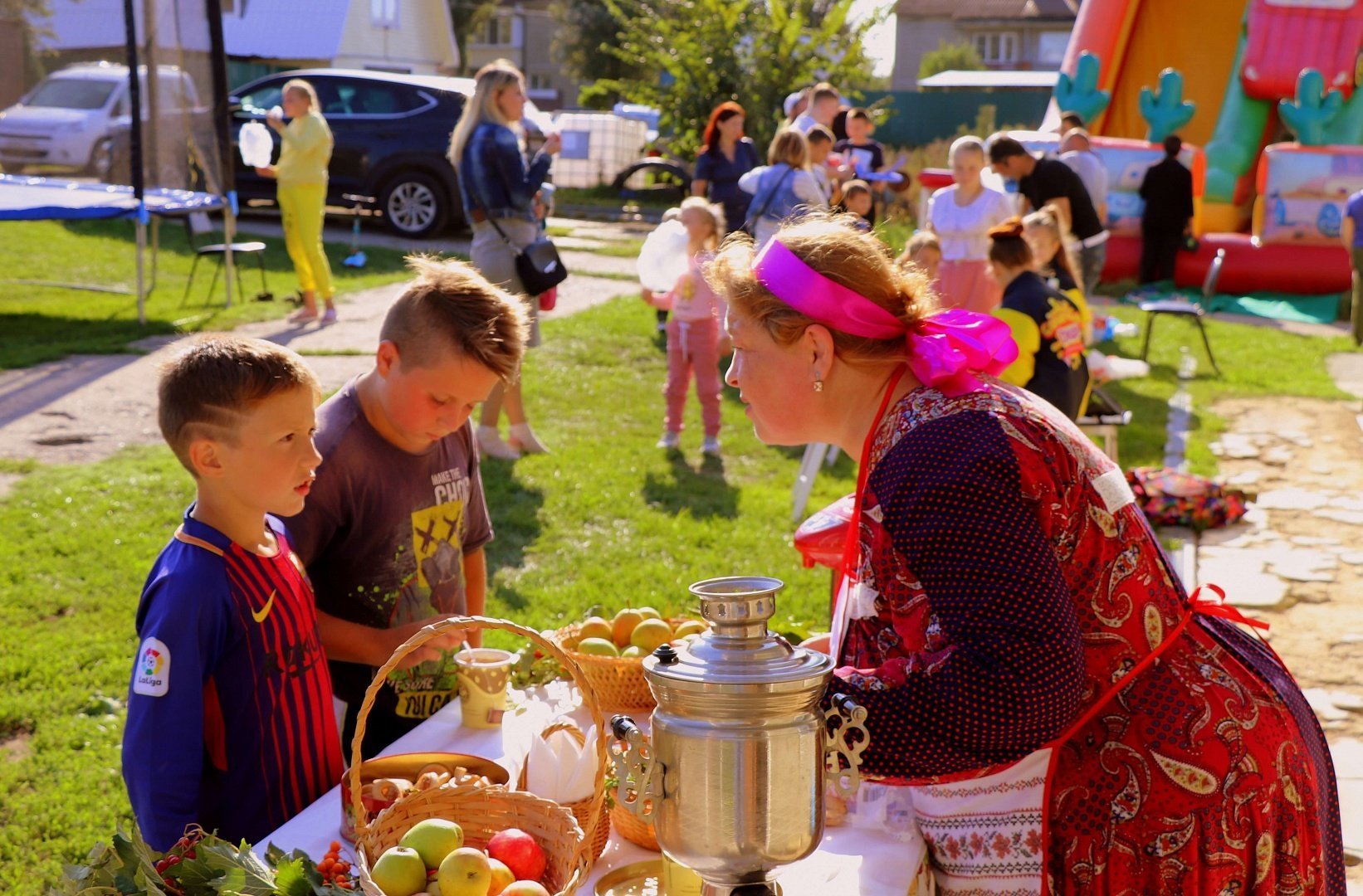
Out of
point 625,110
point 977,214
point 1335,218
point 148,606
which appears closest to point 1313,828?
point 148,606

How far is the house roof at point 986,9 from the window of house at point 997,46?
128cm

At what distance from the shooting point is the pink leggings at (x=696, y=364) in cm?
817

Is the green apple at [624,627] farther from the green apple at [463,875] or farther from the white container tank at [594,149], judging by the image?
the white container tank at [594,149]

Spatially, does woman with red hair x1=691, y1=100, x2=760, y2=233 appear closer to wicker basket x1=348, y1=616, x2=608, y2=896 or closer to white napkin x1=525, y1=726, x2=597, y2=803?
white napkin x1=525, y1=726, x2=597, y2=803

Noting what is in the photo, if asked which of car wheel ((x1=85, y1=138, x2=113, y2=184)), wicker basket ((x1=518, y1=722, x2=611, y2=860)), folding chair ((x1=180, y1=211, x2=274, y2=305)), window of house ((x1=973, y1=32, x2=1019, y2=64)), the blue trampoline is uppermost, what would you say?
window of house ((x1=973, y1=32, x2=1019, y2=64))

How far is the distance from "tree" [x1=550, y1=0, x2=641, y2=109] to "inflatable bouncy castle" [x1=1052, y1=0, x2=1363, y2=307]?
26349 millimetres

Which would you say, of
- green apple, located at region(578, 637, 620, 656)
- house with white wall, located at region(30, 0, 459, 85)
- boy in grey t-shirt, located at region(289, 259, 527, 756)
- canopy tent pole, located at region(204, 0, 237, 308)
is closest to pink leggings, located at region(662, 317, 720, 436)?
boy in grey t-shirt, located at region(289, 259, 527, 756)

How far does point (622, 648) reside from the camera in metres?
3.01

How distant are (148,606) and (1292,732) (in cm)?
188

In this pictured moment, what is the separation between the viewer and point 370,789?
84.1 inches

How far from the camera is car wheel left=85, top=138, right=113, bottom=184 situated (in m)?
11.4

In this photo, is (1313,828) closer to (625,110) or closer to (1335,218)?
(1335,218)

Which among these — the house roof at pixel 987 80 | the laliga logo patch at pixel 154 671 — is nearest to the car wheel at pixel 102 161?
the laliga logo patch at pixel 154 671

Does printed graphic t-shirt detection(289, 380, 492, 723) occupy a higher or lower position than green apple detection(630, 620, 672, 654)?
higher
